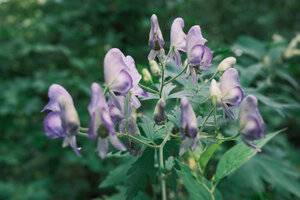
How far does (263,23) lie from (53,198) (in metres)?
→ 3.66

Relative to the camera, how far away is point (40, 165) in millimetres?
2994

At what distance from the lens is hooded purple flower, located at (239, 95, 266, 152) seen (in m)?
0.65

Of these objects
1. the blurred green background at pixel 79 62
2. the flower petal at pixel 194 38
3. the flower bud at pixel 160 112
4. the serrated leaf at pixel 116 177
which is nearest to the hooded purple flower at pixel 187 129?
the flower bud at pixel 160 112

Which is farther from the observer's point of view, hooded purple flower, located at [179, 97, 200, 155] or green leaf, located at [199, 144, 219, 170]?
green leaf, located at [199, 144, 219, 170]

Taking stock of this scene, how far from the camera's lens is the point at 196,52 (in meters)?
0.77

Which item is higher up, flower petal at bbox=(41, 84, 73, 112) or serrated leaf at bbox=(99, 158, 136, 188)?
flower petal at bbox=(41, 84, 73, 112)

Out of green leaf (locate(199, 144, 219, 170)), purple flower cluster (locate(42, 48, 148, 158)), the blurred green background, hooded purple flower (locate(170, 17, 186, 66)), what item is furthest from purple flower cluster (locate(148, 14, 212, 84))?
the blurred green background

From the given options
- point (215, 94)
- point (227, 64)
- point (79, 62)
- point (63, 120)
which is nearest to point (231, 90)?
point (215, 94)

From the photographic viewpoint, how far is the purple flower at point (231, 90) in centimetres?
73

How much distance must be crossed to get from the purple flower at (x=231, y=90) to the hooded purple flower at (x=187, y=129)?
0.15 metres

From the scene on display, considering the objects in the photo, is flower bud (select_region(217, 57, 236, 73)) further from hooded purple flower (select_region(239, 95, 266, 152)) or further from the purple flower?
hooded purple flower (select_region(239, 95, 266, 152))

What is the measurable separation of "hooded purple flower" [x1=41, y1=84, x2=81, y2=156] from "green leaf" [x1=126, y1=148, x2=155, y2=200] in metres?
0.20

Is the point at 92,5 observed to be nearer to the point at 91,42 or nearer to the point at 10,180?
the point at 91,42

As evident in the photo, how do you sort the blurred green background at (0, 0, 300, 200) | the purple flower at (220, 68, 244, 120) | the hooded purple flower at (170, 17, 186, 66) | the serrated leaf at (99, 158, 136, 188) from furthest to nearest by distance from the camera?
the blurred green background at (0, 0, 300, 200) → the serrated leaf at (99, 158, 136, 188) → the hooded purple flower at (170, 17, 186, 66) → the purple flower at (220, 68, 244, 120)
